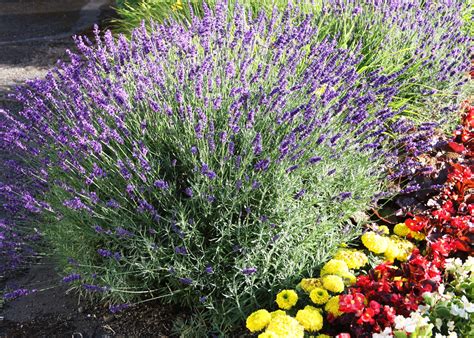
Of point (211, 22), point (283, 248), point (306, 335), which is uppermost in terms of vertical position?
point (211, 22)

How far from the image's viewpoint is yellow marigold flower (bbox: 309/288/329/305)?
90.5 inches

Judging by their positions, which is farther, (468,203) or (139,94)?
(468,203)

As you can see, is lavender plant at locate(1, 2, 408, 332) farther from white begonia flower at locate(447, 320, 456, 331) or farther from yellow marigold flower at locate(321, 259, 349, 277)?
white begonia flower at locate(447, 320, 456, 331)

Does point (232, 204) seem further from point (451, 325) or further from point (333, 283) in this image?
point (451, 325)

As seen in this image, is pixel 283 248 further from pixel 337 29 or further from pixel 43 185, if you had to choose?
pixel 337 29

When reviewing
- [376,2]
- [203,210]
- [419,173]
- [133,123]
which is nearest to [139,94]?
[133,123]

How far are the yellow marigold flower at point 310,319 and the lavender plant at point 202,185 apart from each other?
266 millimetres

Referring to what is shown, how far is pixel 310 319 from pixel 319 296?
0.11 metres

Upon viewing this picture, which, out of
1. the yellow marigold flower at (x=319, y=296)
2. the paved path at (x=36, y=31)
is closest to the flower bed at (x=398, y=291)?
the yellow marigold flower at (x=319, y=296)

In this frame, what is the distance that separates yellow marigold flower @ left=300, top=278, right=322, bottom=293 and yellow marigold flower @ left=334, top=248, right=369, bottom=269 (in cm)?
20

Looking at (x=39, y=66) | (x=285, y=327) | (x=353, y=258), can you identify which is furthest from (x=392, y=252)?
(x=39, y=66)

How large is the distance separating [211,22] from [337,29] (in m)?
1.53

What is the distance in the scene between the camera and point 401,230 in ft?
9.20

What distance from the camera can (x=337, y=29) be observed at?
4414 millimetres
